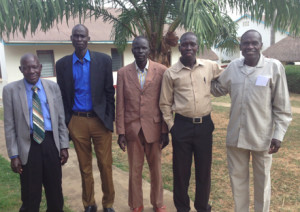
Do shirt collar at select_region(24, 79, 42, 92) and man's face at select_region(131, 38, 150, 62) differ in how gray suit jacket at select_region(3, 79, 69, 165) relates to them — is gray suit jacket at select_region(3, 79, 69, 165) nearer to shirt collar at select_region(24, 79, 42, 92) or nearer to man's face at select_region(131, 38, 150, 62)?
shirt collar at select_region(24, 79, 42, 92)

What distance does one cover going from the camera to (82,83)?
275cm

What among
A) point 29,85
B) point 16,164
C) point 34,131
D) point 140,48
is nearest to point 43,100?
point 29,85

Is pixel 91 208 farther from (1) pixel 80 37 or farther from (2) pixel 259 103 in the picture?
(2) pixel 259 103

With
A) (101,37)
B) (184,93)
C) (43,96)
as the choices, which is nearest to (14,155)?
(43,96)

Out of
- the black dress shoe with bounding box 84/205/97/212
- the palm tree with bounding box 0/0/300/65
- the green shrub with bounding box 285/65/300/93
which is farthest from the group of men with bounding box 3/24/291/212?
the green shrub with bounding box 285/65/300/93

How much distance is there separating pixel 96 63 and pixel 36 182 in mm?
1287

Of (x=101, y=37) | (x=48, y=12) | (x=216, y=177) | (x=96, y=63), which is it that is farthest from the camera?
(x=101, y=37)

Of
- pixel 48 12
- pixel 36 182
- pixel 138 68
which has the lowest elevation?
pixel 36 182

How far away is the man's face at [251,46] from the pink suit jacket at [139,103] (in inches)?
33.3

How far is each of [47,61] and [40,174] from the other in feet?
35.4

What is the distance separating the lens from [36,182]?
245 centimetres

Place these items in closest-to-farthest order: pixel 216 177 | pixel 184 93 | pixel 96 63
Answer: pixel 184 93, pixel 96 63, pixel 216 177

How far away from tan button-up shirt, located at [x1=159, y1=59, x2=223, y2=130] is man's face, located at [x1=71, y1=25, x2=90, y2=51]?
35.0 inches

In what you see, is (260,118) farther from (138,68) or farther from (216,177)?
(216,177)
